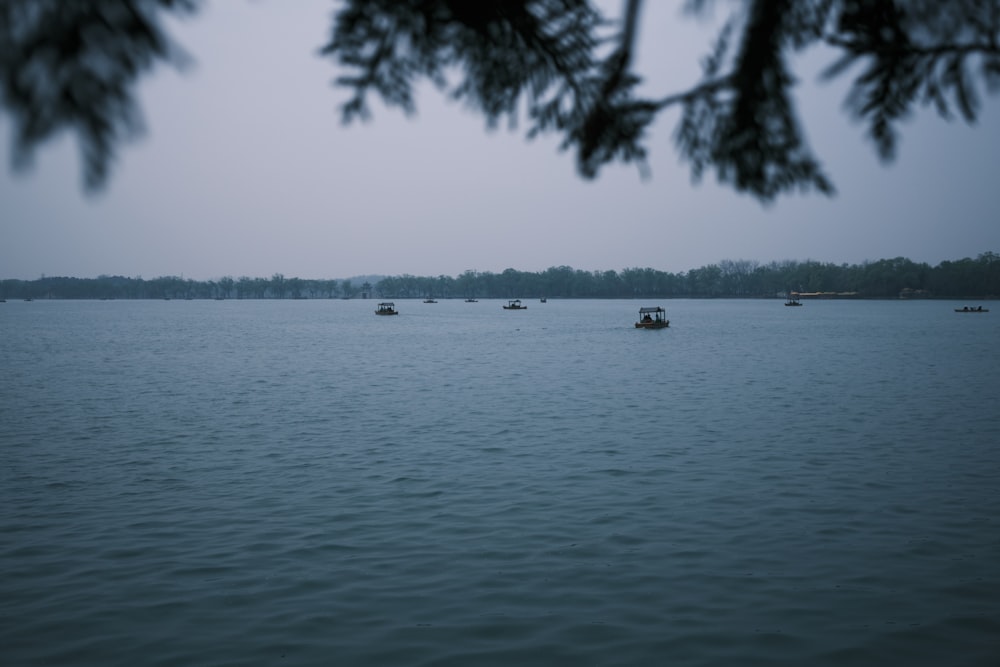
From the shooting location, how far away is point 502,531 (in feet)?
41.3

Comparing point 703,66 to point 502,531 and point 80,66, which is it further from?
point 502,531

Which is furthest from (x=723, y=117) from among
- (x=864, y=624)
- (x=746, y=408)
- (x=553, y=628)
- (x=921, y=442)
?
(x=746, y=408)

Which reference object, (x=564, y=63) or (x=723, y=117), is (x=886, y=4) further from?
(x=564, y=63)

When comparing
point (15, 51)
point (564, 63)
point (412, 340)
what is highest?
point (564, 63)

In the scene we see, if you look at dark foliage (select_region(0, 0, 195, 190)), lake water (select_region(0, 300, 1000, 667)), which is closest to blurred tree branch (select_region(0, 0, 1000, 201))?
dark foliage (select_region(0, 0, 195, 190))

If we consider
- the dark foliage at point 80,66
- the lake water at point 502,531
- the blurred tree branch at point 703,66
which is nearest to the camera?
the dark foliage at point 80,66

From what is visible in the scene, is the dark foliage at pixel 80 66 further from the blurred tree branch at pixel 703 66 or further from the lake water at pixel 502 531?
the lake water at pixel 502 531

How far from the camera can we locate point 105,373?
131ft

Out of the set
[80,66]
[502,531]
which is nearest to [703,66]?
[80,66]

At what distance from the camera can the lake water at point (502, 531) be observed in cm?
893

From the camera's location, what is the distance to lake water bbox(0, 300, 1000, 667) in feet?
29.3

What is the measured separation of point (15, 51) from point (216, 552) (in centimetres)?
1043

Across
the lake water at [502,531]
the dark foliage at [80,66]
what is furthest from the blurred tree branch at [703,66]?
the lake water at [502,531]

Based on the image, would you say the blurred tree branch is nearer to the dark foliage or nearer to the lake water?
the dark foliage
